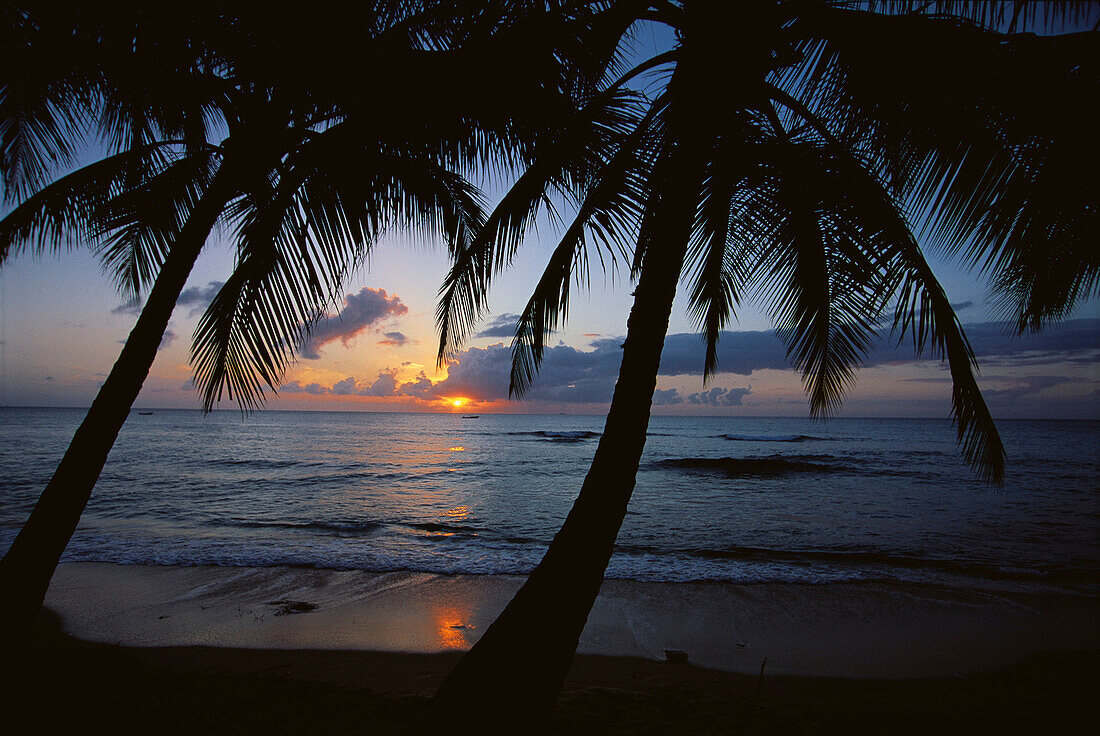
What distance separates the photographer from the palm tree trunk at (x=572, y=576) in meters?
2.27

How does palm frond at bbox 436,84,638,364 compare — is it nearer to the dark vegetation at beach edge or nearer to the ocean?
the dark vegetation at beach edge

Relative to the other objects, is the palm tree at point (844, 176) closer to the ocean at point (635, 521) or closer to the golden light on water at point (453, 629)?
the golden light on water at point (453, 629)

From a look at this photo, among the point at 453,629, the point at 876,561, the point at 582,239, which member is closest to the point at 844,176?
the point at 582,239

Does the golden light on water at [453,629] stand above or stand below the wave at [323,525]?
above

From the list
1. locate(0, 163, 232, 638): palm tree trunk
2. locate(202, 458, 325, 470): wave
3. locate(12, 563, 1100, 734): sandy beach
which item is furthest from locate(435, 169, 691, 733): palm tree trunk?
locate(202, 458, 325, 470): wave

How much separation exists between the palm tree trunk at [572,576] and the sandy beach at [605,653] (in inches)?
36.8

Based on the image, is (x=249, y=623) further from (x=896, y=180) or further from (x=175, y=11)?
(x=896, y=180)

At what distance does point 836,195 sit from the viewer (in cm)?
323

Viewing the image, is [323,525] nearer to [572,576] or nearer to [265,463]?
[572,576]

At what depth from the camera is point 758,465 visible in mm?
25125

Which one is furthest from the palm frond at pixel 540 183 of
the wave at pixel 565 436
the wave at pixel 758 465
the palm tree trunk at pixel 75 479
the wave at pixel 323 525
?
the wave at pixel 565 436

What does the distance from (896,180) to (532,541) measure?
8189 millimetres

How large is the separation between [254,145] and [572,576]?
322cm

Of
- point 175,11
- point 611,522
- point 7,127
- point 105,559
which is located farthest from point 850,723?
point 105,559
